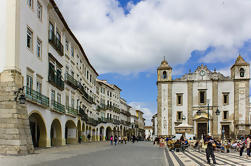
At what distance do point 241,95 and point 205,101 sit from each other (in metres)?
5.75

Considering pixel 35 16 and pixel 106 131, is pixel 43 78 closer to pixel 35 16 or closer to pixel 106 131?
pixel 35 16

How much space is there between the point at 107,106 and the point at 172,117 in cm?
2017

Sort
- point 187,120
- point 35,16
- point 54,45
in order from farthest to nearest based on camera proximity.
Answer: point 187,120
point 54,45
point 35,16

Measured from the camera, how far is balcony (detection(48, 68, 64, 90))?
2380 centimetres

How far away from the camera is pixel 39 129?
904 inches

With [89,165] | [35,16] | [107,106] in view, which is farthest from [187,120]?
[89,165]

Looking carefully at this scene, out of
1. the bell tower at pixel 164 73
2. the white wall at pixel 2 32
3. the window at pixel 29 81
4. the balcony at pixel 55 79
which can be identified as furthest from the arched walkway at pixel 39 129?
the bell tower at pixel 164 73

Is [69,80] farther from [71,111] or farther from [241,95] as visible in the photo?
[241,95]

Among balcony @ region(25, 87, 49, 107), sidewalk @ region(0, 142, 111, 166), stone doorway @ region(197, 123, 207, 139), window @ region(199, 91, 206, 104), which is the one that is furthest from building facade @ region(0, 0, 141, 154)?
window @ region(199, 91, 206, 104)

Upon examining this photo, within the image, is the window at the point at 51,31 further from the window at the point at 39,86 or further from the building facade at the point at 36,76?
the window at the point at 39,86

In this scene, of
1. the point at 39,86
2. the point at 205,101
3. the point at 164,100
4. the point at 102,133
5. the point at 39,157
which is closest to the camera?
the point at 39,157

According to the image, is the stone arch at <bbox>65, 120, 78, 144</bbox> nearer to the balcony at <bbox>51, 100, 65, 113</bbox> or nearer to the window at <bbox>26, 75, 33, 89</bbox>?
the balcony at <bbox>51, 100, 65, 113</bbox>

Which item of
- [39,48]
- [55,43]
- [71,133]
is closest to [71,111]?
[71,133]

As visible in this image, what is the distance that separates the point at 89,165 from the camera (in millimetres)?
12219
